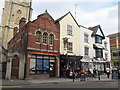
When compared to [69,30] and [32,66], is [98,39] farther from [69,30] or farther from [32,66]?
[32,66]

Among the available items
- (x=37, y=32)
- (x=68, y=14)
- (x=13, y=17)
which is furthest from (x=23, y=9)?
(x=37, y=32)

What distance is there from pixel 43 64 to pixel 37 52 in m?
2.11

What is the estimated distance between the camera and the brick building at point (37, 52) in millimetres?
15258

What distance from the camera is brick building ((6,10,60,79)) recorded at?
50.1 ft

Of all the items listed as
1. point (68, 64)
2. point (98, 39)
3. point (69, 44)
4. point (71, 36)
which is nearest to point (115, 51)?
point (98, 39)

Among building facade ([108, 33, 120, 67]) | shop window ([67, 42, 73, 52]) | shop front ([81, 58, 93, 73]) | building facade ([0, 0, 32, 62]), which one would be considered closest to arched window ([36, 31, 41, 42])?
shop window ([67, 42, 73, 52])

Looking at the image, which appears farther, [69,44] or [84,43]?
[84,43]

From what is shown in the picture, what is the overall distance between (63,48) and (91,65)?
8532 millimetres

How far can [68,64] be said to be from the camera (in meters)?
19.4

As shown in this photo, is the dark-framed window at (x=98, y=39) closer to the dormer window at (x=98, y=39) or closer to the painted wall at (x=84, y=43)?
the dormer window at (x=98, y=39)

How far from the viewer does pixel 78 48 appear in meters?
21.9

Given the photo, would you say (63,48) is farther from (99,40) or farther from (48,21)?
(99,40)

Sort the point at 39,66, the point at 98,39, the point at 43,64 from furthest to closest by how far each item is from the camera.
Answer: the point at 98,39 < the point at 43,64 < the point at 39,66

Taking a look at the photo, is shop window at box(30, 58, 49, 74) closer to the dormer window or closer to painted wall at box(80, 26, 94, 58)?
painted wall at box(80, 26, 94, 58)
